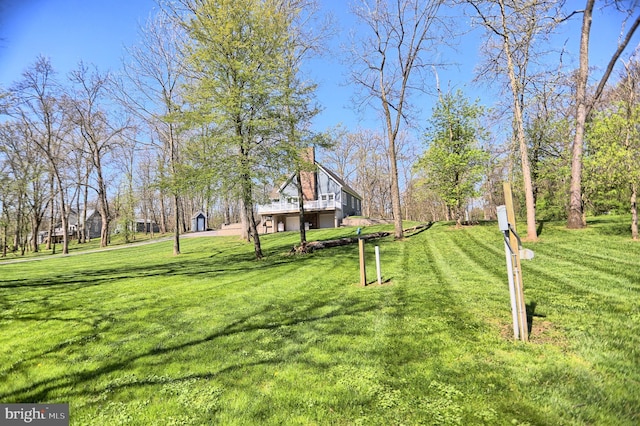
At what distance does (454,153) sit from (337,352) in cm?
1596

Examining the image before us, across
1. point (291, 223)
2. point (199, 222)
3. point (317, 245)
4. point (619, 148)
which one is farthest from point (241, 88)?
point (199, 222)

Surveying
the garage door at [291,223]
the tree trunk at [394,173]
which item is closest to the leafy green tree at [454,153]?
the tree trunk at [394,173]

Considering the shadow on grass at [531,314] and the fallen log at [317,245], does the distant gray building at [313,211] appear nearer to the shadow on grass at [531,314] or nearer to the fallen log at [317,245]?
the fallen log at [317,245]

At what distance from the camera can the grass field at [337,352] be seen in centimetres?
248

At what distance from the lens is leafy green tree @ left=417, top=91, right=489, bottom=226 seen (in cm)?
1678

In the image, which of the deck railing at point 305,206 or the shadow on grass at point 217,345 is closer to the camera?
the shadow on grass at point 217,345

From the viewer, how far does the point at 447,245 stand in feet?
43.1

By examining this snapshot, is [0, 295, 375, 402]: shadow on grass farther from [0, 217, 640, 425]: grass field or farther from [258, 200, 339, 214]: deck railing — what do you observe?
[258, 200, 339, 214]: deck railing

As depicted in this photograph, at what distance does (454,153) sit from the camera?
1697 cm

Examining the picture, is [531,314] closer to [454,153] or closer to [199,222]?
[454,153]

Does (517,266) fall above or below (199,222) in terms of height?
below

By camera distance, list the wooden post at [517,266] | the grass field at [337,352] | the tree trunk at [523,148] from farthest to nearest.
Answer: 1. the tree trunk at [523,148]
2. the wooden post at [517,266]
3. the grass field at [337,352]

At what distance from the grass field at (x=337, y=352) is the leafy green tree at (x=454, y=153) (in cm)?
1002

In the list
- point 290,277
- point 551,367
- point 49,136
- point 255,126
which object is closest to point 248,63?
point 255,126
